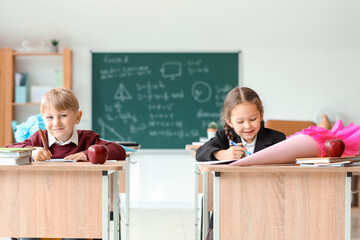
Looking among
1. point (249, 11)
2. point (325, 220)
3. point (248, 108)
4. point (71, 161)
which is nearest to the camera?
point (325, 220)

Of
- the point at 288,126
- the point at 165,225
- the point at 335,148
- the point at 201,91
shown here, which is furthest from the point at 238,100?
the point at 201,91

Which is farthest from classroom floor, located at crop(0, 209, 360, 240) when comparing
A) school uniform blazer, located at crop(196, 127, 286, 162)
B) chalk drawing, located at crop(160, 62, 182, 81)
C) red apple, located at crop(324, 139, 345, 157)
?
red apple, located at crop(324, 139, 345, 157)

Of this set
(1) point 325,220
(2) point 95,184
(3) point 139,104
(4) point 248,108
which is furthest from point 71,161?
(3) point 139,104

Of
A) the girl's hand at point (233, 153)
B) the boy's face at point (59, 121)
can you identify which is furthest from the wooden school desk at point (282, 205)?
the boy's face at point (59, 121)

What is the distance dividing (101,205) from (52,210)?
185 millimetres

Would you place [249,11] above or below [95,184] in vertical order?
above

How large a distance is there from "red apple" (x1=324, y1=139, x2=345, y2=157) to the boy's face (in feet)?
3.74

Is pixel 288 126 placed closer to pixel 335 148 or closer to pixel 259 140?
pixel 259 140

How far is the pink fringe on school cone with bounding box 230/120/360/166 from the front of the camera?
1.68m

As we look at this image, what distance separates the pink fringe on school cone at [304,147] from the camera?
1682mm

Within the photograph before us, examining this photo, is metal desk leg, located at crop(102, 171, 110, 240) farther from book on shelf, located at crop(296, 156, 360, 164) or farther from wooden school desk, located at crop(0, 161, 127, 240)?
book on shelf, located at crop(296, 156, 360, 164)

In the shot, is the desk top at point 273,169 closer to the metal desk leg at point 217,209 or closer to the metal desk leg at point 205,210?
the metal desk leg at point 217,209

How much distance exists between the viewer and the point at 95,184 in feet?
5.81

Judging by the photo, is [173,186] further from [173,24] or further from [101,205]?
[101,205]
